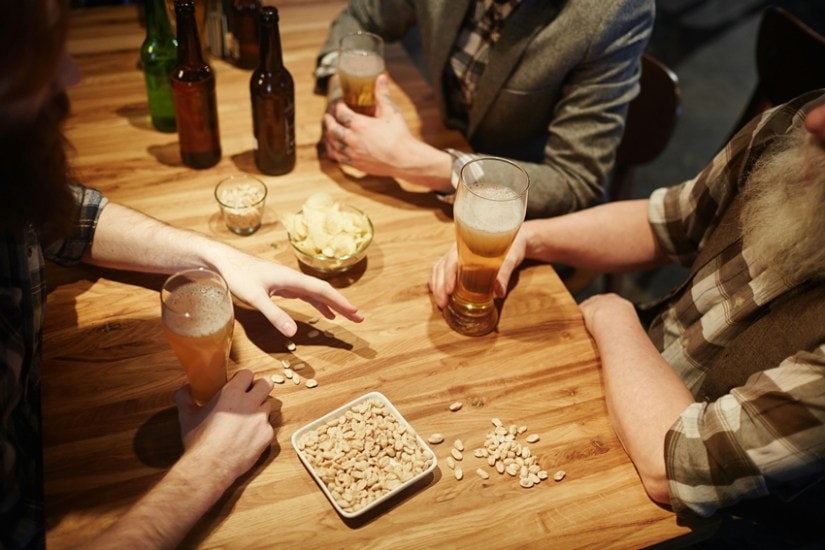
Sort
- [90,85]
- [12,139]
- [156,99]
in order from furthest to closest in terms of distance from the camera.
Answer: [90,85] → [156,99] → [12,139]

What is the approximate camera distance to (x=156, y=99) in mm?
1627

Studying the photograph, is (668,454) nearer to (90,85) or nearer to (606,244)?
(606,244)

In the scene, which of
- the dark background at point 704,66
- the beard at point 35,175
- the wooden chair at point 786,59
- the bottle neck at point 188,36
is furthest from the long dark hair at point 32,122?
the dark background at point 704,66

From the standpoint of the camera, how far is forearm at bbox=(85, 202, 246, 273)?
4.15 ft

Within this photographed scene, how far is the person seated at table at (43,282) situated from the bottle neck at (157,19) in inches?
19.4

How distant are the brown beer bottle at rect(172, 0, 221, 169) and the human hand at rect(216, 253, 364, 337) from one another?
0.42 metres

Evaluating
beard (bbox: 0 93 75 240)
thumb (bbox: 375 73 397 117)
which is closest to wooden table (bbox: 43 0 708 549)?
thumb (bbox: 375 73 397 117)

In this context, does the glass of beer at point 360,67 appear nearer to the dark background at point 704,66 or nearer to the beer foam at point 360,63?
the beer foam at point 360,63

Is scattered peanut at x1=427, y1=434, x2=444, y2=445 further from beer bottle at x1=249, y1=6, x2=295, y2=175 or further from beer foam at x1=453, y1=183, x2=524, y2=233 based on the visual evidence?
beer bottle at x1=249, y1=6, x2=295, y2=175

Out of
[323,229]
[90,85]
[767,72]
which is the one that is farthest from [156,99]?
[767,72]

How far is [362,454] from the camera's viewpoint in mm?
1045

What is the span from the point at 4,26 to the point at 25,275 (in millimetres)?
418

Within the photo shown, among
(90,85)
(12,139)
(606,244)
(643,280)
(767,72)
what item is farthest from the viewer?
(643,280)

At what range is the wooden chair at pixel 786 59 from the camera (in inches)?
71.2
